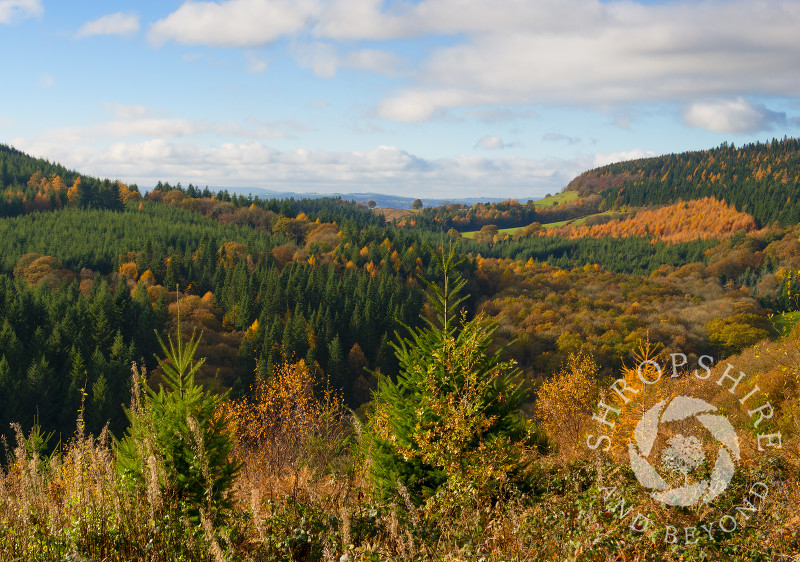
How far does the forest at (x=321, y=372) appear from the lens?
331 inches

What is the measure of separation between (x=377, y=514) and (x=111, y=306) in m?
86.4

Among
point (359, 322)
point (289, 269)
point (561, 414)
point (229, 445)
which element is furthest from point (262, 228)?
point (229, 445)

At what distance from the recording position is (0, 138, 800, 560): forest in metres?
8.41

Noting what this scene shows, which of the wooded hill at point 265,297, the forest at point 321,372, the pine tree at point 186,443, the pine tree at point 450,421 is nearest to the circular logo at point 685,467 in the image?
the forest at point 321,372

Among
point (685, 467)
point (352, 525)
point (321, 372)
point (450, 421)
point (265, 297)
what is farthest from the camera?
point (265, 297)

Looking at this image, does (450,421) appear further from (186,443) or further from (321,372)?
(321,372)

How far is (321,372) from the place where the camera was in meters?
87.7

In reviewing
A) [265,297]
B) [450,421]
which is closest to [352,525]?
[450,421]

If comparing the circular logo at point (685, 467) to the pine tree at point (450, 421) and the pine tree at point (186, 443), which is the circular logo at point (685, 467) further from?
the pine tree at point (186, 443)

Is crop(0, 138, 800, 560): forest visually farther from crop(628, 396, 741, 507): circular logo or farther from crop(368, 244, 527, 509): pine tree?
crop(628, 396, 741, 507): circular logo

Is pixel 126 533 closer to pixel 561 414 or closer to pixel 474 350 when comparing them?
pixel 474 350

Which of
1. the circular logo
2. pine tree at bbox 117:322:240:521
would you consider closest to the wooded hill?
the circular logo

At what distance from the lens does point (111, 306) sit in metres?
83.5

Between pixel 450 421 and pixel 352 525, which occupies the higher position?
pixel 450 421
